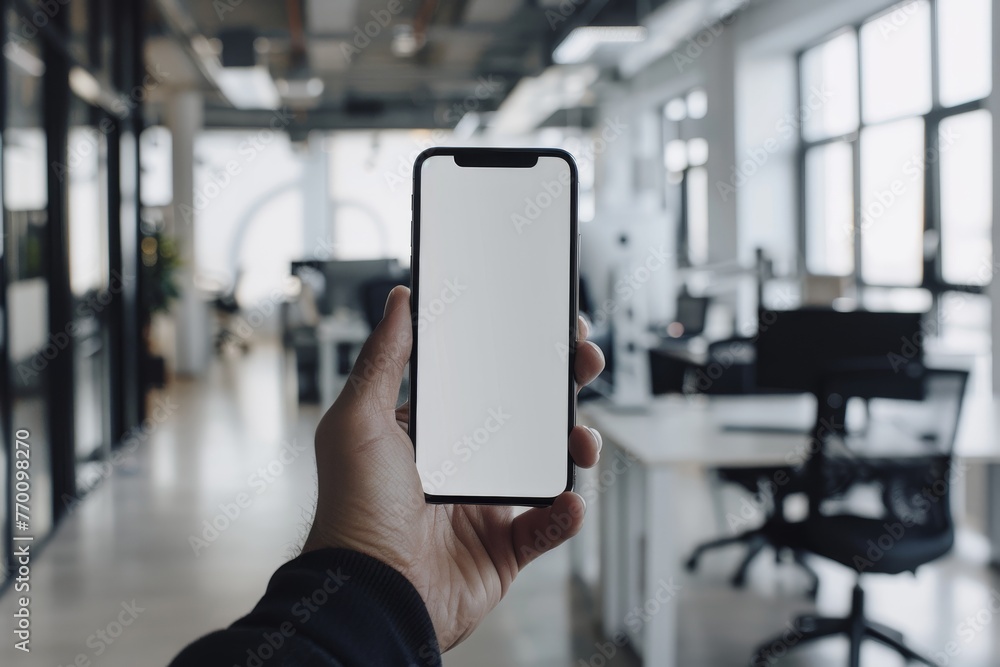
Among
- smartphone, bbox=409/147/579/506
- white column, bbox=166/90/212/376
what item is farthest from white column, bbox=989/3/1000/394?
white column, bbox=166/90/212/376

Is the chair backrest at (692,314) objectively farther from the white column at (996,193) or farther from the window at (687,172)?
the white column at (996,193)

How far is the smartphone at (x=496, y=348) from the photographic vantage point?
1169 millimetres

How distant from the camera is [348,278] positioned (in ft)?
26.7

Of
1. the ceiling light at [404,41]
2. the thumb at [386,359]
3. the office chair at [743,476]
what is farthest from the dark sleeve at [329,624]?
the ceiling light at [404,41]

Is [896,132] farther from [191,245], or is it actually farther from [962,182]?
[191,245]

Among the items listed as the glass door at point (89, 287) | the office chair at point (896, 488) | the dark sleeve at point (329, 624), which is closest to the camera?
the dark sleeve at point (329, 624)

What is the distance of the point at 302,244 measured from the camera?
16.9 m

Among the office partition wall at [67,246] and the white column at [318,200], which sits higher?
the white column at [318,200]

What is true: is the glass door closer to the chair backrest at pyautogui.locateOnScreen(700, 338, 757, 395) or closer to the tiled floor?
the tiled floor

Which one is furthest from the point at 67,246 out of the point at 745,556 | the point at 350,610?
the point at 350,610

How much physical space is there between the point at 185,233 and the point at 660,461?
9864 millimetres

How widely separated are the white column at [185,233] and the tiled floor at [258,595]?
560cm

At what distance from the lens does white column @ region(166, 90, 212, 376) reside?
11.1 metres

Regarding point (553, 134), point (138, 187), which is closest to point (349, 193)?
point (553, 134)
